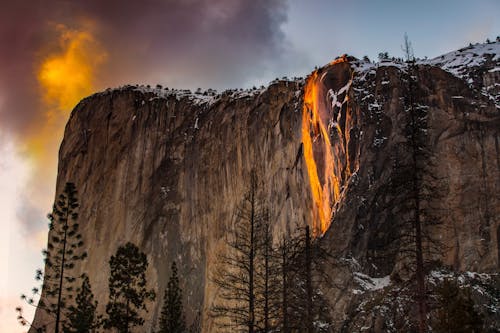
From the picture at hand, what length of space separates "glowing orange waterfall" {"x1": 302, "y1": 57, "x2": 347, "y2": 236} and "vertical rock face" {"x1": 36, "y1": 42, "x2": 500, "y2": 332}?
15 cm

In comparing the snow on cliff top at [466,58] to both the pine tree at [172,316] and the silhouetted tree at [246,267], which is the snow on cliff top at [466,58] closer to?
the silhouetted tree at [246,267]

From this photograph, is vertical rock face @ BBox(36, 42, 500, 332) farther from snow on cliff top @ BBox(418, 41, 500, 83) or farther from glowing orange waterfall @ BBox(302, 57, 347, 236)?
snow on cliff top @ BBox(418, 41, 500, 83)

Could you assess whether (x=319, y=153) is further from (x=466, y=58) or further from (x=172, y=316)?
(x=172, y=316)

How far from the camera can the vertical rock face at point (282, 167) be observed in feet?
152

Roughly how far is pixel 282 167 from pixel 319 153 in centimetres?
732

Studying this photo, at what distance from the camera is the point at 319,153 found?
57000mm

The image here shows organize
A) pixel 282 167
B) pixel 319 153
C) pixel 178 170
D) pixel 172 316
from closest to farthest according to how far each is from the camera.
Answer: pixel 319 153 < pixel 172 316 < pixel 282 167 < pixel 178 170

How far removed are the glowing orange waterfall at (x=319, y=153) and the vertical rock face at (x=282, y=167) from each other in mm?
150

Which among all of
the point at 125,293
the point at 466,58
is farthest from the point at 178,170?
the point at 125,293

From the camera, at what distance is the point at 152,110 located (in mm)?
80438

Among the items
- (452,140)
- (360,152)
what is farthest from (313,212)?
(452,140)

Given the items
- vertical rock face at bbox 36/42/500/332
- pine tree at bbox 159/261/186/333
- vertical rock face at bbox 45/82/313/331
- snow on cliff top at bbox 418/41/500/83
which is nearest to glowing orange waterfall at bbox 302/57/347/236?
vertical rock face at bbox 36/42/500/332

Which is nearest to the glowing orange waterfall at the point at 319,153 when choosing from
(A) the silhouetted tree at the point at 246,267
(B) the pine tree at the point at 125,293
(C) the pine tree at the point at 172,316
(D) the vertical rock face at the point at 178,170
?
(D) the vertical rock face at the point at 178,170

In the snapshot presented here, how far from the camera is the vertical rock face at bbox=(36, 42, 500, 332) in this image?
4628 cm
